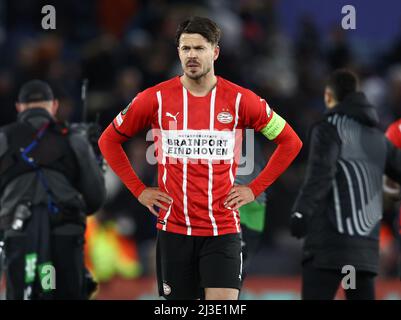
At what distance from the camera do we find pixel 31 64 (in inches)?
492

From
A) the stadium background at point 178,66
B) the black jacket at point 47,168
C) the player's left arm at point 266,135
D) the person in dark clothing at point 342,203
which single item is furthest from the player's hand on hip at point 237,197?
the stadium background at point 178,66

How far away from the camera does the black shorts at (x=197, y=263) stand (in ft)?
20.5

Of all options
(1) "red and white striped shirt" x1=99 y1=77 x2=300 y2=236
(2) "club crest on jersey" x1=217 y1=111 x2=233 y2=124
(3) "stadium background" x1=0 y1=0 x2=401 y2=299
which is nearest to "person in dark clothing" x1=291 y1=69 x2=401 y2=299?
(1) "red and white striped shirt" x1=99 y1=77 x2=300 y2=236

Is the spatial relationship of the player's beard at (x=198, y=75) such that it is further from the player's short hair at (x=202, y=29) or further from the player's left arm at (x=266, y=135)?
the player's left arm at (x=266, y=135)

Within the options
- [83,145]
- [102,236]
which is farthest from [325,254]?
[102,236]

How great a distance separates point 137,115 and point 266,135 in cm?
76

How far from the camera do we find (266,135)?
256 inches

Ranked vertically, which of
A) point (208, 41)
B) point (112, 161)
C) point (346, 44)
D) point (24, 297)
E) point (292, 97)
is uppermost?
point (346, 44)

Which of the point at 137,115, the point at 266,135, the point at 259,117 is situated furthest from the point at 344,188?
the point at 137,115

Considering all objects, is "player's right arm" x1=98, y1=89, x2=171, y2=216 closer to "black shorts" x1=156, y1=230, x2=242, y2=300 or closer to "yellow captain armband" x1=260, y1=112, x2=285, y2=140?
"black shorts" x1=156, y1=230, x2=242, y2=300

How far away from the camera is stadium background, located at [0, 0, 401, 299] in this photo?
10.7 meters

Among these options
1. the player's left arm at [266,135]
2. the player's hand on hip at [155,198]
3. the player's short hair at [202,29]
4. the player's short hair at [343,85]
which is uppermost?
the player's short hair at [343,85]

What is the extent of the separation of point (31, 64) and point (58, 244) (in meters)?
5.07

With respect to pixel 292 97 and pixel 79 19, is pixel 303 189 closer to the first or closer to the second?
pixel 292 97
